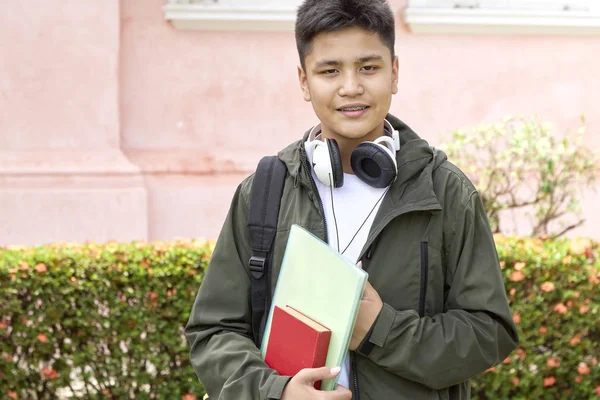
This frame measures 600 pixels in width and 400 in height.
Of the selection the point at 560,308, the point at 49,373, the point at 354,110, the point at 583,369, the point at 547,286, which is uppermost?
the point at 354,110

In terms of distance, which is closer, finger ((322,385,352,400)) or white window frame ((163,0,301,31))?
finger ((322,385,352,400))

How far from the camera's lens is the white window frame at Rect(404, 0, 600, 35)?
23.9ft

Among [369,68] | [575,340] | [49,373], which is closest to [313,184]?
[369,68]

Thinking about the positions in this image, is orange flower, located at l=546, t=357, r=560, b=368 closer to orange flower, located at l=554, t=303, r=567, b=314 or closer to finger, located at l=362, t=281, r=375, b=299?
orange flower, located at l=554, t=303, r=567, b=314

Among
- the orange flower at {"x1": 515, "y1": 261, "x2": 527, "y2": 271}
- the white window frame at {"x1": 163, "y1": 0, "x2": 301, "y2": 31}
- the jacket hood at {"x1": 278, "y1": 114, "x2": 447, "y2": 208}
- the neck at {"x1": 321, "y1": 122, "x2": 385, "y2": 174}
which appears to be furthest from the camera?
the white window frame at {"x1": 163, "y1": 0, "x2": 301, "y2": 31}

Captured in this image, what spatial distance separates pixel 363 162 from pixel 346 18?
1.06 ft

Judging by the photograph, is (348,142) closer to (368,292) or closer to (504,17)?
(368,292)

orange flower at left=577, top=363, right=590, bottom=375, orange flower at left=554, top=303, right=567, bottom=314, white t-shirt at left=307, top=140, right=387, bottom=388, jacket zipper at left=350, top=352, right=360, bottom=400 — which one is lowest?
orange flower at left=577, top=363, right=590, bottom=375

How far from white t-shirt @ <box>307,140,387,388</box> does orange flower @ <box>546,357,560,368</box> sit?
109 inches

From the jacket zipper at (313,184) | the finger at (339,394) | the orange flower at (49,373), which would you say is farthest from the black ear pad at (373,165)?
the orange flower at (49,373)

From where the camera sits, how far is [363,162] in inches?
87.8

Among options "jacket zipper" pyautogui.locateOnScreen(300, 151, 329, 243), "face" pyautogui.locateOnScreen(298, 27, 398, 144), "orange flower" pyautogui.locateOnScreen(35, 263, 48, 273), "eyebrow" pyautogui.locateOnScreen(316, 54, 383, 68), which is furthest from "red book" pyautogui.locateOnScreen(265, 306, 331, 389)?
"orange flower" pyautogui.locateOnScreen(35, 263, 48, 273)

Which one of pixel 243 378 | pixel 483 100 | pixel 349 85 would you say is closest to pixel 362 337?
pixel 243 378

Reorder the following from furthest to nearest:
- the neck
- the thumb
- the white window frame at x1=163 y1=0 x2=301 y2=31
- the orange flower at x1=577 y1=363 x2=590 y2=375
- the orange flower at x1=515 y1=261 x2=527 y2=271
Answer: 1. the white window frame at x1=163 y1=0 x2=301 y2=31
2. the orange flower at x1=577 y1=363 x2=590 y2=375
3. the orange flower at x1=515 y1=261 x2=527 y2=271
4. the neck
5. the thumb
